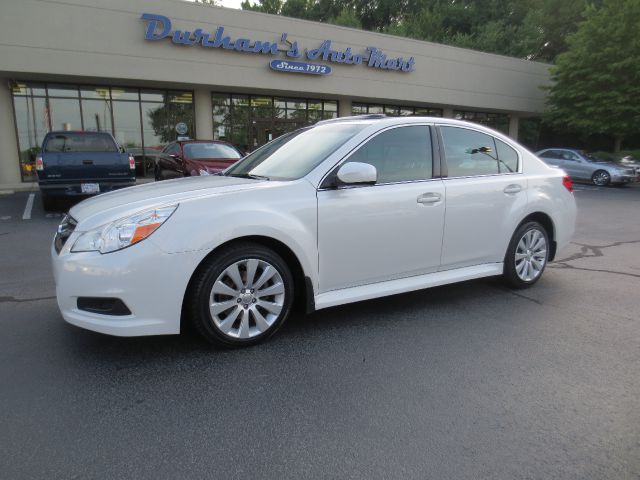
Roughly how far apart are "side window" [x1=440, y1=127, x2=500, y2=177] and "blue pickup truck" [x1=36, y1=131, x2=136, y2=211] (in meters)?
7.68

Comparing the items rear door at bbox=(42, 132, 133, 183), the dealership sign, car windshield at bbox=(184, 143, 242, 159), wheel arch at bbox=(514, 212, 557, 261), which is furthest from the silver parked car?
rear door at bbox=(42, 132, 133, 183)

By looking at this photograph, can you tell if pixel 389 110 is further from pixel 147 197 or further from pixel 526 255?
pixel 147 197

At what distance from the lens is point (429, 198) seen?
13.0ft

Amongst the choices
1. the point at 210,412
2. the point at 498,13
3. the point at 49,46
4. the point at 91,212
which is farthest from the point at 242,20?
the point at 498,13

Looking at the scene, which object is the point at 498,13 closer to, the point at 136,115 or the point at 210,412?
the point at 136,115

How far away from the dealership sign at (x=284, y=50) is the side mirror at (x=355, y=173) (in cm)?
1517

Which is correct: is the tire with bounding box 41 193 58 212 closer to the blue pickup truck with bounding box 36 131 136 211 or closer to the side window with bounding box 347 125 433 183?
the blue pickup truck with bounding box 36 131 136 211

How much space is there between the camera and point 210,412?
8.41 feet

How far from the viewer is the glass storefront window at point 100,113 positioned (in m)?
16.3

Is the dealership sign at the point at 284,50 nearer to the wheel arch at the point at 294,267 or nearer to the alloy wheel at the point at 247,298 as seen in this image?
the wheel arch at the point at 294,267

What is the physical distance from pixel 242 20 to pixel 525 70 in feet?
55.1

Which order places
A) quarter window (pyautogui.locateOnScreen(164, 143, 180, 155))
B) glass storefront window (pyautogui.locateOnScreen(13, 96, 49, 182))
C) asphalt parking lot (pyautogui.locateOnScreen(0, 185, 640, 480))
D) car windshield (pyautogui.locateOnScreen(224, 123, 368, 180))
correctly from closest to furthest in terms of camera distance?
asphalt parking lot (pyautogui.locateOnScreen(0, 185, 640, 480))
car windshield (pyautogui.locateOnScreen(224, 123, 368, 180))
quarter window (pyautogui.locateOnScreen(164, 143, 180, 155))
glass storefront window (pyautogui.locateOnScreen(13, 96, 49, 182))

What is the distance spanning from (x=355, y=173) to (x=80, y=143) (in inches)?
335

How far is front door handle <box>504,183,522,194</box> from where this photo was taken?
4.51 metres
